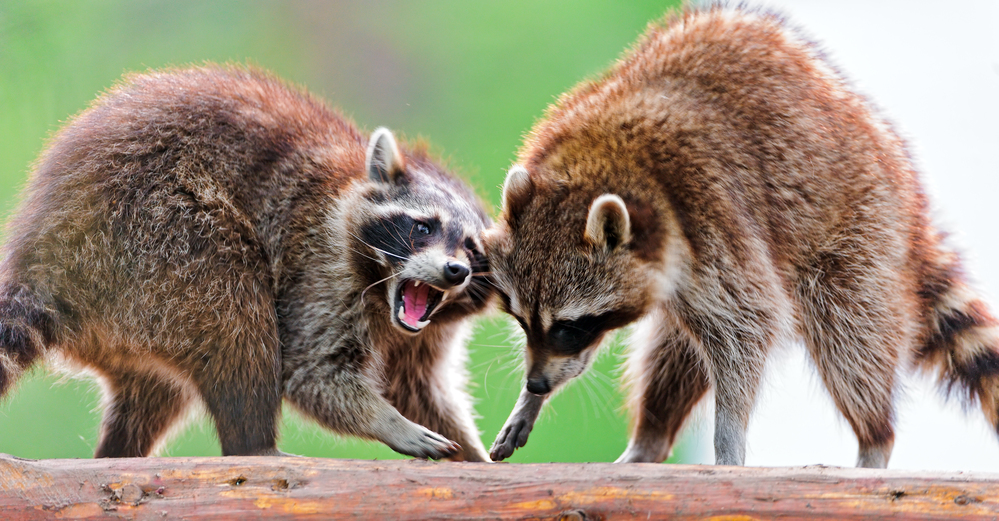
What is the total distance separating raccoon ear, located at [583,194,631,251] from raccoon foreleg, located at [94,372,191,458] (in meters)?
1.72

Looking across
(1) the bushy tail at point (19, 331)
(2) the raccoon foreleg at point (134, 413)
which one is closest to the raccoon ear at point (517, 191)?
(2) the raccoon foreleg at point (134, 413)

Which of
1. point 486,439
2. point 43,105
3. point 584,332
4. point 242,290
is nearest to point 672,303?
point 584,332

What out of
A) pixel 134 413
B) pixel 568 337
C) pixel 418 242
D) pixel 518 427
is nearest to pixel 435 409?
pixel 518 427

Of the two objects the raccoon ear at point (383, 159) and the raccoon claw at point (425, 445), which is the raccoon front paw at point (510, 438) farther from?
the raccoon ear at point (383, 159)

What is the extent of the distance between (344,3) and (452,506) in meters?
3.32

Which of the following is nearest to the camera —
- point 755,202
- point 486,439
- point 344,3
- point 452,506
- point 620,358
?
point 452,506

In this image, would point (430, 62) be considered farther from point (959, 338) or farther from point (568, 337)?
point (959, 338)

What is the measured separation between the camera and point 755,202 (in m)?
2.85

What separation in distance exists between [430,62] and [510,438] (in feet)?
8.26

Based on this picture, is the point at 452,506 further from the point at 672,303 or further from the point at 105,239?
the point at 105,239

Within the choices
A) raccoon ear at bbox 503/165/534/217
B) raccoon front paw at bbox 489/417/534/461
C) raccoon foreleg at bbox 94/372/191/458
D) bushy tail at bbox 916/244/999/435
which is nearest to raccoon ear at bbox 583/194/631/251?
raccoon ear at bbox 503/165/534/217

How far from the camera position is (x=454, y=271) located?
276 centimetres

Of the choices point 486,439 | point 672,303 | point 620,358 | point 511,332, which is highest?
point 672,303

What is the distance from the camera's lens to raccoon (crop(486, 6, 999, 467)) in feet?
8.89
